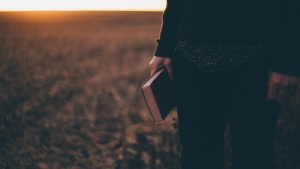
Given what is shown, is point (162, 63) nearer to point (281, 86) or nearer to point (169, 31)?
point (169, 31)

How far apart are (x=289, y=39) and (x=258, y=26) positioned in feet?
0.39

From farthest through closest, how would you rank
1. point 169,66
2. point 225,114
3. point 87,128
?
point 87,128 → point 169,66 → point 225,114

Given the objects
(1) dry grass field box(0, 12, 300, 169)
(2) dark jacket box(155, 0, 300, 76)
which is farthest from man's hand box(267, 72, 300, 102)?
(1) dry grass field box(0, 12, 300, 169)

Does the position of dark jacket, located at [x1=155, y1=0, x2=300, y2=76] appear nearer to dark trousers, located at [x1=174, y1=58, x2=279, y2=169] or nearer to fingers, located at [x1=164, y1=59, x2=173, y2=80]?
dark trousers, located at [x1=174, y1=58, x2=279, y2=169]

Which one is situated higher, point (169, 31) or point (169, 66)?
point (169, 31)

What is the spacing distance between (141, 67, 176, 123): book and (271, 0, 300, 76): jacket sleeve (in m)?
0.50

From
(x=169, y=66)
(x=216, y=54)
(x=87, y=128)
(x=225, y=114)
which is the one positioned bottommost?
(x=87, y=128)

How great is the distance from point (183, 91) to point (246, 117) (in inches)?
11.1

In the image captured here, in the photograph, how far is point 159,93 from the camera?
3.96 ft

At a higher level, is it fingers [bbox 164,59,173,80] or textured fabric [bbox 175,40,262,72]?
textured fabric [bbox 175,40,262,72]

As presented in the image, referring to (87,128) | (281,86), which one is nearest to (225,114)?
(281,86)

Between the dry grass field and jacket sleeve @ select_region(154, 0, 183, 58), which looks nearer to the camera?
jacket sleeve @ select_region(154, 0, 183, 58)

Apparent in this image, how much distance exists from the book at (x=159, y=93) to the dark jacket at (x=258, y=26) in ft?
0.92

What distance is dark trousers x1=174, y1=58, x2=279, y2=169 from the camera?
104cm
